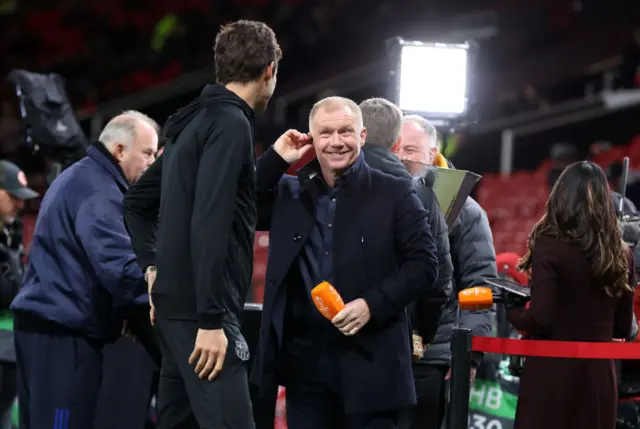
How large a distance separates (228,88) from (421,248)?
750 mm

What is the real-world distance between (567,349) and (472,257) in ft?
2.02

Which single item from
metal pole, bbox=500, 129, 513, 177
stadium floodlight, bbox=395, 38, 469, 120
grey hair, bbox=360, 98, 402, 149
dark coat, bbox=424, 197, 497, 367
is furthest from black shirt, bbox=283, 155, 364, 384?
metal pole, bbox=500, 129, 513, 177

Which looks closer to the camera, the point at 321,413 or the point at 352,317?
the point at 352,317

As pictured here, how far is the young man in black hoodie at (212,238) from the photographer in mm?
2613

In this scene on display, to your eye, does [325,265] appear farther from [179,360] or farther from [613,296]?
[613,296]

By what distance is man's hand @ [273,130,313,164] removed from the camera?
126 inches

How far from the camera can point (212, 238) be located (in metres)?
2.60

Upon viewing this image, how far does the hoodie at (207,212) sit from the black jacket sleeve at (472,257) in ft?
4.57

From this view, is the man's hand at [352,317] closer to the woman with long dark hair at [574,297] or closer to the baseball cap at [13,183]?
the woman with long dark hair at [574,297]

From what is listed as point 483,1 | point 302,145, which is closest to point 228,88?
point 302,145

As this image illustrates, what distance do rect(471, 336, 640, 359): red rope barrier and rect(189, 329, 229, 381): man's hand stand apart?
1.30 metres

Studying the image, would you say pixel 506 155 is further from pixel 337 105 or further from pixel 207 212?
pixel 207 212

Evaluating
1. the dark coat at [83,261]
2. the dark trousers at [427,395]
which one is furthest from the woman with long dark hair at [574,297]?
the dark coat at [83,261]

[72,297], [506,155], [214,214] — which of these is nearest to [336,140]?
[214,214]
